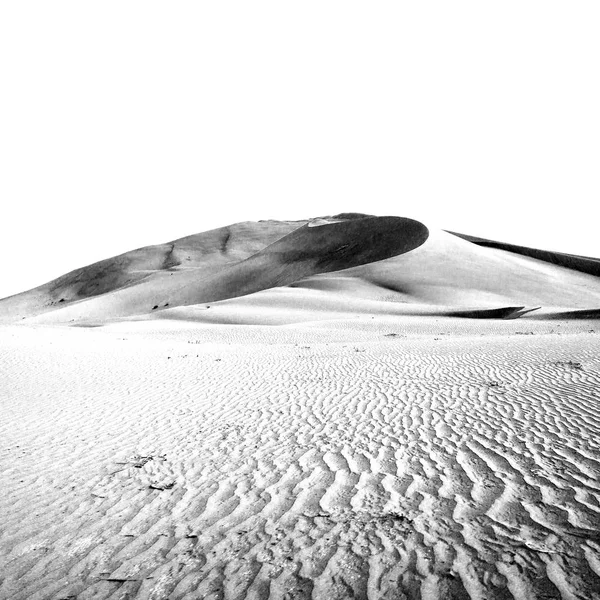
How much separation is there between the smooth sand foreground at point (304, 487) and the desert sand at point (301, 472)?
25 millimetres

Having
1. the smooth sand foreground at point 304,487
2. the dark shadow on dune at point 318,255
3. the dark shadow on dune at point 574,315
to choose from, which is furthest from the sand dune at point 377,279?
the smooth sand foreground at point 304,487

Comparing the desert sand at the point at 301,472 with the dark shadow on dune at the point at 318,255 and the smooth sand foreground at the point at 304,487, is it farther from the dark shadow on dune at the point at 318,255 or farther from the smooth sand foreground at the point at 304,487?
the dark shadow on dune at the point at 318,255

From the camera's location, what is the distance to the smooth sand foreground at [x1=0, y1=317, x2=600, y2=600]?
3.71 metres

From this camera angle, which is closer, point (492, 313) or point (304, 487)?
point (304, 487)

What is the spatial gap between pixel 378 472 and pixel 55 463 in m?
4.34

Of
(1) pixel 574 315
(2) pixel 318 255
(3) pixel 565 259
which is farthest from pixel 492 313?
(3) pixel 565 259

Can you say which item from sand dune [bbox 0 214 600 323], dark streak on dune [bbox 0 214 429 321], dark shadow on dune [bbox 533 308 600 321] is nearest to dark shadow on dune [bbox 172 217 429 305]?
dark streak on dune [bbox 0 214 429 321]

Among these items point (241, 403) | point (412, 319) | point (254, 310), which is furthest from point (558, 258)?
point (241, 403)

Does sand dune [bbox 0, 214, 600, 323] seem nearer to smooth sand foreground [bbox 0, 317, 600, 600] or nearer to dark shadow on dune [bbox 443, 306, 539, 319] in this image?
dark shadow on dune [bbox 443, 306, 539, 319]

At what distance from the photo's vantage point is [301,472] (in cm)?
584

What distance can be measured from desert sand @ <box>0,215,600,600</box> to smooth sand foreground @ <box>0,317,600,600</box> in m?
0.02

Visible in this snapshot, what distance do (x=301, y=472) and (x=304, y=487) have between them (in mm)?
466

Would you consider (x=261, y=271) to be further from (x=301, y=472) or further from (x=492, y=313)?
(x=301, y=472)

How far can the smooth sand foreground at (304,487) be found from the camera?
146 inches
